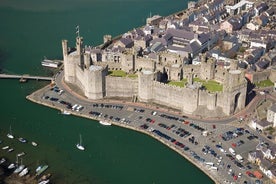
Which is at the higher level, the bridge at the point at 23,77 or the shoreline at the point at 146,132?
the bridge at the point at 23,77

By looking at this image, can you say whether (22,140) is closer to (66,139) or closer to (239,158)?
(66,139)

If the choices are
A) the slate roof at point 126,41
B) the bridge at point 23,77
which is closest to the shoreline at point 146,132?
the bridge at point 23,77

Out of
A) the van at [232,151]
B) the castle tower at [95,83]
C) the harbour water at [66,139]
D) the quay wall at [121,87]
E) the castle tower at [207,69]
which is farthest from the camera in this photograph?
the quay wall at [121,87]

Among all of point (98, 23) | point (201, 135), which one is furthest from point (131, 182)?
point (98, 23)

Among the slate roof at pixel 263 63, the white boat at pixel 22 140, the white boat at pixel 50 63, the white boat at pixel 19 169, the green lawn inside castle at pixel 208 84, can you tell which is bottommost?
the white boat at pixel 19 169

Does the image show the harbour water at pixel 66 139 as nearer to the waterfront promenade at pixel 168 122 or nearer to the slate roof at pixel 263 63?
the waterfront promenade at pixel 168 122

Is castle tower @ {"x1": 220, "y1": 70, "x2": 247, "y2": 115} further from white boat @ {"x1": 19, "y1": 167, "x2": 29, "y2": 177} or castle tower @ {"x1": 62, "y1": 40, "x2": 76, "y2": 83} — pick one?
white boat @ {"x1": 19, "y1": 167, "x2": 29, "y2": 177}

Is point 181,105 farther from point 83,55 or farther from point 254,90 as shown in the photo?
point 83,55
